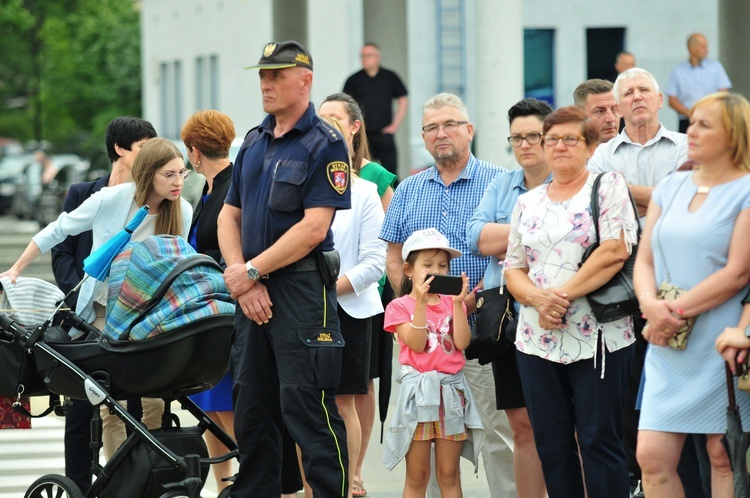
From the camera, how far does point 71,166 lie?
3247cm

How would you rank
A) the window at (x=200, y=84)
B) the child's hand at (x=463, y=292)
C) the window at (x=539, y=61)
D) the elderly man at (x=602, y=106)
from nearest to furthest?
the child's hand at (x=463, y=292), the elderly man at (x=602, y=106), the window at (x=539, y=61), the window at (x=200, y=84)

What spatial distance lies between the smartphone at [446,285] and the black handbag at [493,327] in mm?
165

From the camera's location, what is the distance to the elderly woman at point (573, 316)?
6074mm

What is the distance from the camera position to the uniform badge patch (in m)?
6.33

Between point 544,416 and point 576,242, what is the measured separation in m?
0.79

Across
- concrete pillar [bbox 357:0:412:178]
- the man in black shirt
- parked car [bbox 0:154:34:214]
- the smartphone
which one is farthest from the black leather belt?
parked car [bbox 0:154:34:214]

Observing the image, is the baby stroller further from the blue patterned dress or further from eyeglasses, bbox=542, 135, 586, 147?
the blue patterned dress

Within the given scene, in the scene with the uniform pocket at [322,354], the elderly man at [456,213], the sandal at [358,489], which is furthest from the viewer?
the sandal at [358,489]

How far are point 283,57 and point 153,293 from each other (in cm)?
128

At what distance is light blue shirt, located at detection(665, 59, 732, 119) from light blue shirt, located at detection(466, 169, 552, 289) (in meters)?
11.8

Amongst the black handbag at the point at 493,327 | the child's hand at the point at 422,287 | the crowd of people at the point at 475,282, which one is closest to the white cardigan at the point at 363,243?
the crowd of people at the point at 475,282

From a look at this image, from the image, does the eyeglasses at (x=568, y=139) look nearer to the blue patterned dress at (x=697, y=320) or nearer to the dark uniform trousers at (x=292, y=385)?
the blue patterned dress at (x=697, y=320)

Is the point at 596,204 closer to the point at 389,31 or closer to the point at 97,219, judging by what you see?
the point at 97,219

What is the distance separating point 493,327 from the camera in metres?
6.59
